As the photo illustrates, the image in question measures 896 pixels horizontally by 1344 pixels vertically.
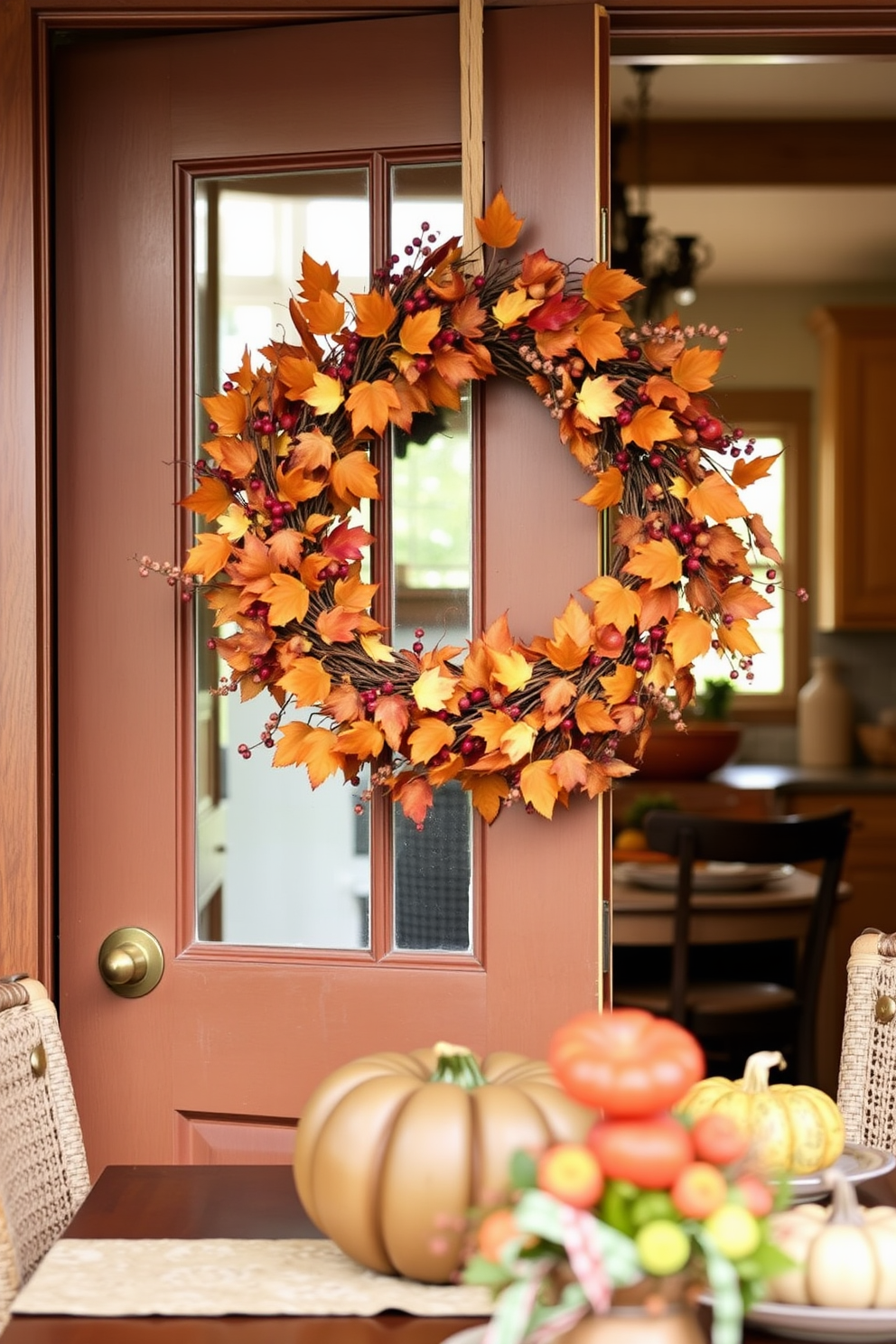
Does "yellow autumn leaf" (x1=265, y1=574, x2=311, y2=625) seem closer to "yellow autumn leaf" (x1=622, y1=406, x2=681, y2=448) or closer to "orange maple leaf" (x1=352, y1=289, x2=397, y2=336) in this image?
"orange maple leaf" (x1=352, y1=289, x2=397, y2=336)

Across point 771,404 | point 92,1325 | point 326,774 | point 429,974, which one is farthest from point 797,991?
point 771,404

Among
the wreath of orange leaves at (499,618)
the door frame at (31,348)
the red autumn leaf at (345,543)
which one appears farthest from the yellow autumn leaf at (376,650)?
the door frame at (31,348)

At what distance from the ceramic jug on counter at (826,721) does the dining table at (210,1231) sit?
4472 millimetres

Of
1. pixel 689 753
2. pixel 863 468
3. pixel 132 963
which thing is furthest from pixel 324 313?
pixel 863 468

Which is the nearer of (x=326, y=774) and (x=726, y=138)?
(x=326, y=774)

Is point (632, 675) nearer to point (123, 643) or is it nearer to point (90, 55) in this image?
point (123, 643)

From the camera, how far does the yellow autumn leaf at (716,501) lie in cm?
183

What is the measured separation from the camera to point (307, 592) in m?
1.89

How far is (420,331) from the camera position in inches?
73.4

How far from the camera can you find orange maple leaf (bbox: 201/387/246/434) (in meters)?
1.92

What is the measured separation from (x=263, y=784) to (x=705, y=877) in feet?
5.37

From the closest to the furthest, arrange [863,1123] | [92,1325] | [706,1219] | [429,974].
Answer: [706,1219] < [92,1325] < [863,1123] < [429,974]

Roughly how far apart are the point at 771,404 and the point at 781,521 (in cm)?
47

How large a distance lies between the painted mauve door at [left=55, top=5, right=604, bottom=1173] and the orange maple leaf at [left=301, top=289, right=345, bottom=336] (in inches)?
9.8
